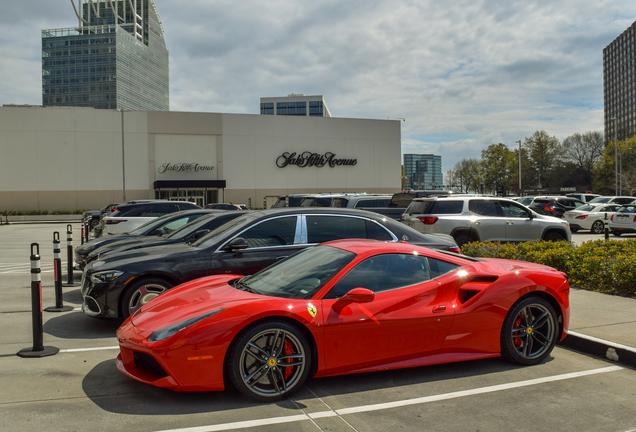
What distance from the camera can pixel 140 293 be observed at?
6.09 m

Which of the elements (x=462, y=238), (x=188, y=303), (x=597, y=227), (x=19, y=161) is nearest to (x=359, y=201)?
(x=462, y=238)

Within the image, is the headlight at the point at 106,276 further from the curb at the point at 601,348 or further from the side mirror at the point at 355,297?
the curb at the point at 601,348

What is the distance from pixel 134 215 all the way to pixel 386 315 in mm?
12603

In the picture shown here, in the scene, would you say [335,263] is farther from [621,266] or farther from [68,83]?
[68,83]

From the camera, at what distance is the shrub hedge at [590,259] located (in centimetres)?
772

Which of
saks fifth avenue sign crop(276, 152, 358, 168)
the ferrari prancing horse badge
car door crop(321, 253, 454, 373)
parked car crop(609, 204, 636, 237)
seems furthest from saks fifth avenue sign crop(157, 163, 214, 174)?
the ferrari prancing horse badge

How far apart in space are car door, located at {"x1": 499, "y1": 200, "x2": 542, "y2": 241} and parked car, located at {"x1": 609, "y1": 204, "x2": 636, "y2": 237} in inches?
397

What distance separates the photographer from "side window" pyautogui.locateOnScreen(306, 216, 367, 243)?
676cm

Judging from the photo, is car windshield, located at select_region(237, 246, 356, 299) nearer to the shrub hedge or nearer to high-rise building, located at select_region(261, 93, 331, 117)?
the shrub hedge

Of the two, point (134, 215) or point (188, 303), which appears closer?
point (188, 303)

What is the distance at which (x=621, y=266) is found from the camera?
7.72 metres

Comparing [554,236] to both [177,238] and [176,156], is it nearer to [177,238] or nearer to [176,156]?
[177,238]

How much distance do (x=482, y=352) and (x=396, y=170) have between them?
52673 mm

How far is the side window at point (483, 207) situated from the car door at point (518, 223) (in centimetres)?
26
